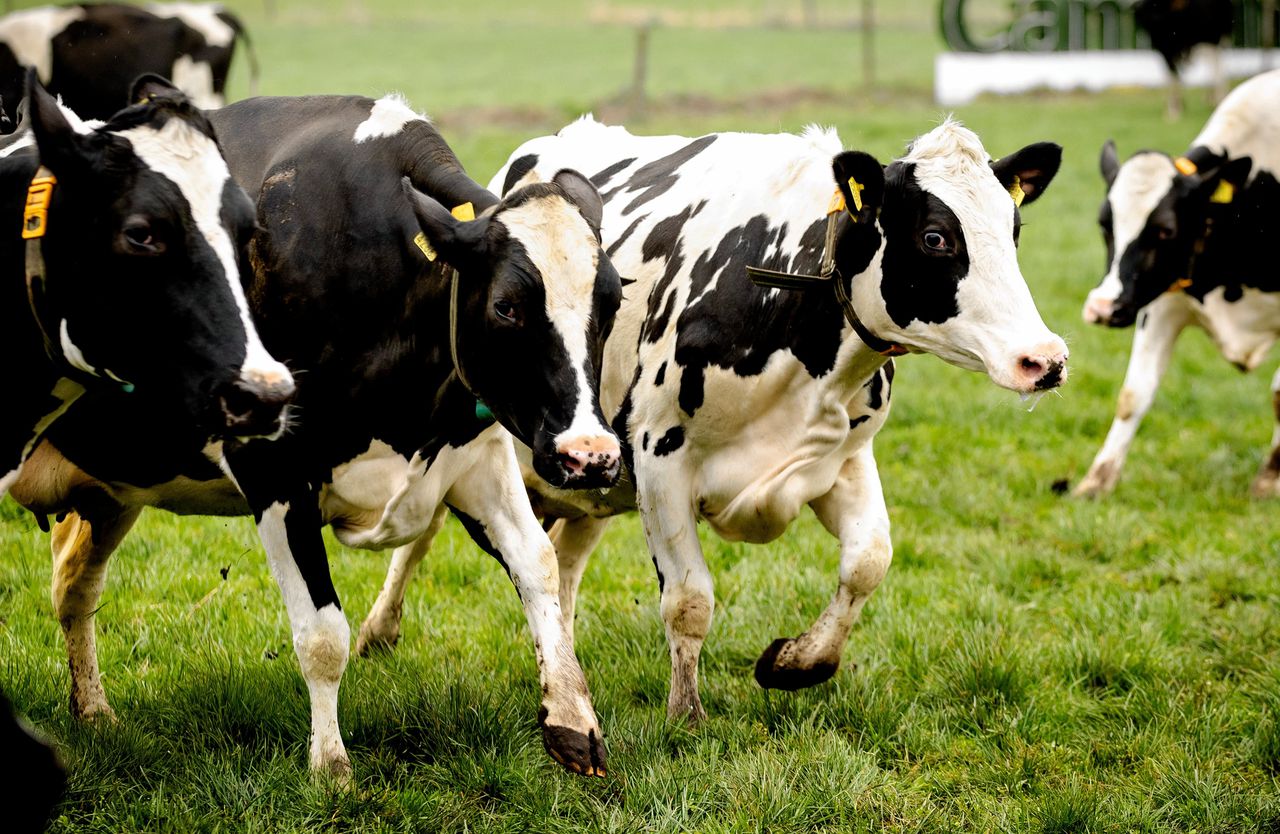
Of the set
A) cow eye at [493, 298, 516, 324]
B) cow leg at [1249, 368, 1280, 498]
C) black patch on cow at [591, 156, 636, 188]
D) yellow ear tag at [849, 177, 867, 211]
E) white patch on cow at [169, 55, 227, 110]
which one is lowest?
cow leg at [1249, 368, 1280, 498]

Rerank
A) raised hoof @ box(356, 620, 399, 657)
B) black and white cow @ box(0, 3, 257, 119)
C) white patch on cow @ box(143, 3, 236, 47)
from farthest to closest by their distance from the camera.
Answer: white patch on cow @ box(143, 3, 236, 47) < black and white cow @ box(0, 3, 257, 119) < raised hoof @ box(356, 620, 399, 657)

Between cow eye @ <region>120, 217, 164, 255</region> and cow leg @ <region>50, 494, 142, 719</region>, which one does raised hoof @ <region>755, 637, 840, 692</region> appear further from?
cow eye @ <region>120, 217, 164, 255</region>

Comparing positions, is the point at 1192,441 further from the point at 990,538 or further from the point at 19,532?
the point at 19,532

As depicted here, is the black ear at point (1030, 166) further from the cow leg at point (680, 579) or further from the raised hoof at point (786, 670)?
the raised hoof at point (786, 670)

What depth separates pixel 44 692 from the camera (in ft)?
15.5

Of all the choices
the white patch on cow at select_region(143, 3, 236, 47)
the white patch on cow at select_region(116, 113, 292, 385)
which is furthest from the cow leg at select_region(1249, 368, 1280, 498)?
the white patch on cow at select_region(143, 3, 236, 47)

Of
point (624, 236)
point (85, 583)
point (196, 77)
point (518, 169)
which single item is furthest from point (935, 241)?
point (196, 77)

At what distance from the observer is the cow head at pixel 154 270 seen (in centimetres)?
331

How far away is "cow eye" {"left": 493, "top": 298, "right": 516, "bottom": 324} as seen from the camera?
3861mm

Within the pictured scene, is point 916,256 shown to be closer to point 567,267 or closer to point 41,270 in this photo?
point 567,267

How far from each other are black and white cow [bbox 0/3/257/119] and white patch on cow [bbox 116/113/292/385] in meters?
9.68

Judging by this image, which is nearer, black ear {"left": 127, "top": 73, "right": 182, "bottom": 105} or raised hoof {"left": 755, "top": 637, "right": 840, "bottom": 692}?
black ear {"left": 127, "top": 73, "right": 182, "bottom": 105}

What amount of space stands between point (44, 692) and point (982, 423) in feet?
19.8

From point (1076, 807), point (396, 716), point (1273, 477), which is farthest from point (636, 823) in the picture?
point (1273, 477)
